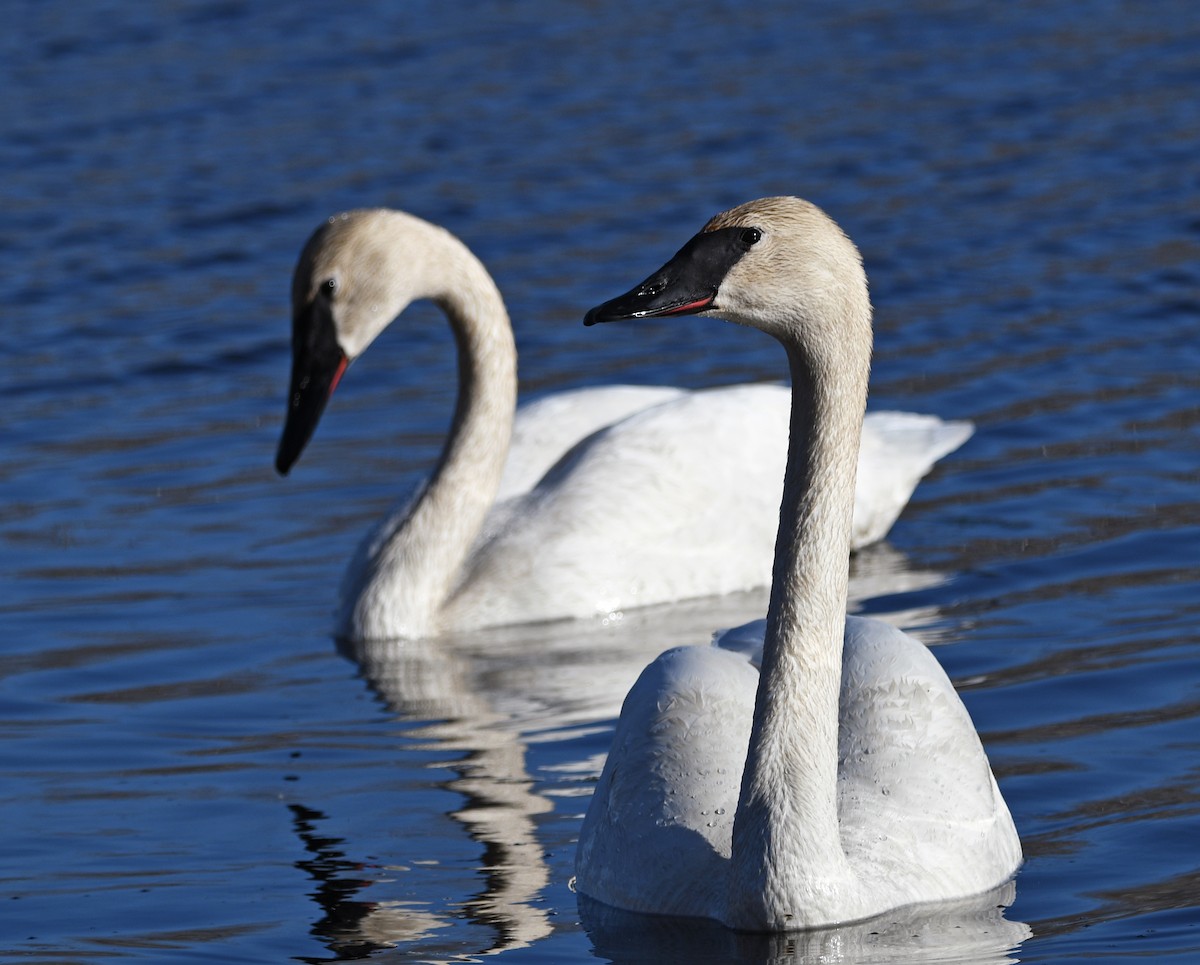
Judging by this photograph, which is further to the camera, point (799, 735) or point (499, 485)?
point (499, 485)

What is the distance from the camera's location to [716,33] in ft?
68.2

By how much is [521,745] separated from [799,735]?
85.0 inches

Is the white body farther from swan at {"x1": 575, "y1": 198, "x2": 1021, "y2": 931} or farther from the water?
the water

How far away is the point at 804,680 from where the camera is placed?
5469 mm

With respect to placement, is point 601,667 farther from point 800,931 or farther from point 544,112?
point 544,112

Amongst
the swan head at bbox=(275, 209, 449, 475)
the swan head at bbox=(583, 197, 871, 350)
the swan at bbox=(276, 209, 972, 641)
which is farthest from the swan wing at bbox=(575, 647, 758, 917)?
the swan head at bbox=(275, 209, 449, 475)

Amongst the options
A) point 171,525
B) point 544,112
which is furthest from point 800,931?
point 544,112

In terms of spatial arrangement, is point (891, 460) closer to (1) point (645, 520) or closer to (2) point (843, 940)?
(1) point (645, 520)

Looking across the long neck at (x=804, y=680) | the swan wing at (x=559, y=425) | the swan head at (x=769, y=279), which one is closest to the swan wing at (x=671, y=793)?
the long neck at (x=804, y=680)

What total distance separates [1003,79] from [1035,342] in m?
6.87

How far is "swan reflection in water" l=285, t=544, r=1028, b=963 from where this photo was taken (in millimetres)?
5656

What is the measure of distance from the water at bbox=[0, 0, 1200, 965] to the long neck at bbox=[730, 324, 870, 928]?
0.56ft

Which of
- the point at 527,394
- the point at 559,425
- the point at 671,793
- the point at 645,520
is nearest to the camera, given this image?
the point at 671,793

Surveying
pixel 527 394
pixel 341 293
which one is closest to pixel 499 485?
pixel 341 293
